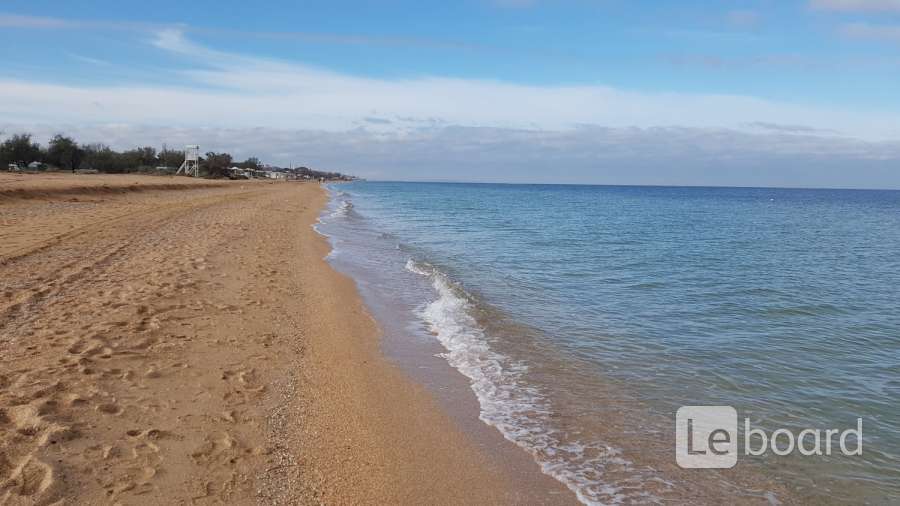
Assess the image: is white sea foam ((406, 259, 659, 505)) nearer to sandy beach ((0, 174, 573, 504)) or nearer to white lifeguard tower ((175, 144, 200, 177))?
sandy beach ((0, 174, 573, 504))

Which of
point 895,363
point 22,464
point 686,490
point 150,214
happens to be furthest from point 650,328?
point 150,214

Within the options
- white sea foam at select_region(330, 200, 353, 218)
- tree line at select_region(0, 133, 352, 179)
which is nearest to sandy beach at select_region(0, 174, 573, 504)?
white sea foam at select_region(330, 200, 353, 218)

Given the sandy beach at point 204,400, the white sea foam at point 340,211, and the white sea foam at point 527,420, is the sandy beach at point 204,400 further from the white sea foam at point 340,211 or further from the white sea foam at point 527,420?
the white sea foam at point 340,211

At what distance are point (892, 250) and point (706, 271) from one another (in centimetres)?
1445

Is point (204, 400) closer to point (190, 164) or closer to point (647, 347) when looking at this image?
point (647, 347)

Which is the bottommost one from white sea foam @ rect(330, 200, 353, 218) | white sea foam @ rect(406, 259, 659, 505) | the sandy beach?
white sea foam @ rect(406, 259, 659, 505)

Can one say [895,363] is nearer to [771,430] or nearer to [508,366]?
[771,430]

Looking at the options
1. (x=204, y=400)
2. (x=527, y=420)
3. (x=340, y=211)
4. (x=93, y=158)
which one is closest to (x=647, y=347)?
(x=527, y=420)

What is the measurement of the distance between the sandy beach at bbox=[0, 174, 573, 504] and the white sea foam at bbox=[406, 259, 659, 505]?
0.53 meters

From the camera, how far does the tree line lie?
2435 inches

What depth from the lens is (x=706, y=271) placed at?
16.9m

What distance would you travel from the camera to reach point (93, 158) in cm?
7500

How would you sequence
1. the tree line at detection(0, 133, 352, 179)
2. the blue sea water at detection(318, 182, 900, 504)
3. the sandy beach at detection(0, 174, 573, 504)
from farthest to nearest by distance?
the tree line at detection(0, 133, 352, 179), the blue sea water at detection(318, 182, 900, 504), the sandy beach at detection(0, 174, 573, 504)

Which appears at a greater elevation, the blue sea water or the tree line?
the tree line
